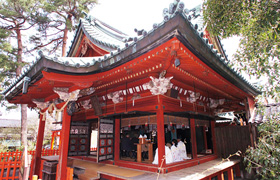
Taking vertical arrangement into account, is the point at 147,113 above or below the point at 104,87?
below

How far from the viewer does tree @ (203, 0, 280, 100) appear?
3.88 metres

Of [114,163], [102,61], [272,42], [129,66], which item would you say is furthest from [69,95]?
[272,42]

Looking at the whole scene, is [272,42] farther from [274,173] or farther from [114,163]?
[114,163]

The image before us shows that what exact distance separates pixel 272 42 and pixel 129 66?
3.53 metres

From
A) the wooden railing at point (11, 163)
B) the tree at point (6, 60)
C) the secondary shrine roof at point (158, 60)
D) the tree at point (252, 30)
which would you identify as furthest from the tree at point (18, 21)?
the tree at point (252, 30)

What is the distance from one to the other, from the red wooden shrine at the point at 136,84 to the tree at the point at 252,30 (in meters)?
0.66

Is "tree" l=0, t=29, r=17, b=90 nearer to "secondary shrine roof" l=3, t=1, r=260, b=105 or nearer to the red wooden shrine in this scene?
the red wooden shrine

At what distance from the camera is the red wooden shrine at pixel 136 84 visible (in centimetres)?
393

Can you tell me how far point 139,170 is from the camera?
6.18 meters

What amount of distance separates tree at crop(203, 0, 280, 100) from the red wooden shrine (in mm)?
657

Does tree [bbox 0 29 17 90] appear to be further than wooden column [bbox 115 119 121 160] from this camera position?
Yes

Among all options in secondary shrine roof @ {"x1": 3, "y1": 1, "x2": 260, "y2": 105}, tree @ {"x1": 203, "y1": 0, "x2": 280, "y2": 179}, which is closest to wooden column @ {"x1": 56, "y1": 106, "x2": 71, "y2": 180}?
secondary shrine roof @ {"x1": 3, "y1": 1, "x2": 260, "y2": 105}

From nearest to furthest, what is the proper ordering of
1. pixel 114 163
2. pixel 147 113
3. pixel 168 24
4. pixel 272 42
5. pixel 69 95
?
pixel 168 24, pixel 272 42, pixel 69 95, pixel 147 113, pixel 114 163

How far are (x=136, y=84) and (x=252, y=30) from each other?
3819 mm
